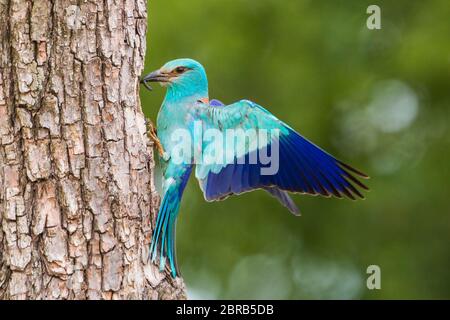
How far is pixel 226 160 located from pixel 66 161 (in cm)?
104

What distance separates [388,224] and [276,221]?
4.33 feet

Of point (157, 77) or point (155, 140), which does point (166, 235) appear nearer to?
point (155, 140)

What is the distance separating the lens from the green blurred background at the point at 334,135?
31.9 ft

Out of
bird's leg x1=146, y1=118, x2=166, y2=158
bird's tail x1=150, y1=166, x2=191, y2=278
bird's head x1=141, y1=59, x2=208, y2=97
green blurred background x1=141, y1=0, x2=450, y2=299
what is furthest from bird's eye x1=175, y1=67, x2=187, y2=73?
green blurred background x1=141, y1=0, x2=450, y2=299

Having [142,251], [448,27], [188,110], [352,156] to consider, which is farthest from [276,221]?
[142,251]

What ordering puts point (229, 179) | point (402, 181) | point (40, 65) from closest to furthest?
point (40, 65), point (229, 179), point (402, 181)

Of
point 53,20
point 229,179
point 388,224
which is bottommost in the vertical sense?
point 388,224

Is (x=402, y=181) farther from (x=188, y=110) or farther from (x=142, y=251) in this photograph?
(x=142, y=251)

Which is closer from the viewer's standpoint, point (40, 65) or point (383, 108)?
point (40, 65)

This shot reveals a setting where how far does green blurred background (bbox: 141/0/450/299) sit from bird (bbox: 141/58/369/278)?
163 inches

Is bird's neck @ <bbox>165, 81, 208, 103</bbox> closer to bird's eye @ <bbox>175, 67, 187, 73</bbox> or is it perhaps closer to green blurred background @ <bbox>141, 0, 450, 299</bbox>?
bird's eye @ <bbox>175, 67, 187, 73</bbox>

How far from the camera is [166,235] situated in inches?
188

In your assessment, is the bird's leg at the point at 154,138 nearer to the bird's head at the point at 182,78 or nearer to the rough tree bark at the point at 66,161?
the bird's head at the point at 182,78

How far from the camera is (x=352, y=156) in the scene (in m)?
9.95
